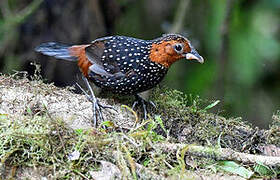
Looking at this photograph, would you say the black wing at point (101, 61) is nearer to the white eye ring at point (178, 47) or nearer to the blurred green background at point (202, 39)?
the white eye ring at point (178, 47)

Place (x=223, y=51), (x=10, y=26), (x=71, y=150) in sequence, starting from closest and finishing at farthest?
(x=71, y=150) → (x=223, y=51) → (x=10, y=26)

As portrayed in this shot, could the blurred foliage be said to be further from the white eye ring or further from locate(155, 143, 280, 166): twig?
locate(155, 143, 280, 166): twig

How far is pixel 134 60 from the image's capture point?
3.40 m

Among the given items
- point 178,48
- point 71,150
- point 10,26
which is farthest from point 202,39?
point 71,150

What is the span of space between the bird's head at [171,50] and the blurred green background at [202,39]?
6.70 ft

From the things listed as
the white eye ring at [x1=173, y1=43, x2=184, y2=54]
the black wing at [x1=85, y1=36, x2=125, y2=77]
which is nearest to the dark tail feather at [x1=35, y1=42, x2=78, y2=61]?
Answer: the black wing at [x1=85, y1=36, x2=125, y2=77]

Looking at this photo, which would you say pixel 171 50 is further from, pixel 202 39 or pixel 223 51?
pixel 202 39

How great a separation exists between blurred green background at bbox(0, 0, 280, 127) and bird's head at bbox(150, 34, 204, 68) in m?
2.04

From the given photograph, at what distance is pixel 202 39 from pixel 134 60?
2993 mm

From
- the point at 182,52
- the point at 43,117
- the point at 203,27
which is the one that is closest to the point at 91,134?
the point at 43,117

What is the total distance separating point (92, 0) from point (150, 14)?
104 centimetres

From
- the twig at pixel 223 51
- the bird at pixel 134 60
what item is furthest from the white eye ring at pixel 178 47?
the twig at pixel 223 51

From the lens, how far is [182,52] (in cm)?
335

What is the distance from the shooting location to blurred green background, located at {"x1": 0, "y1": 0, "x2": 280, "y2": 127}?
5590 millimetres
